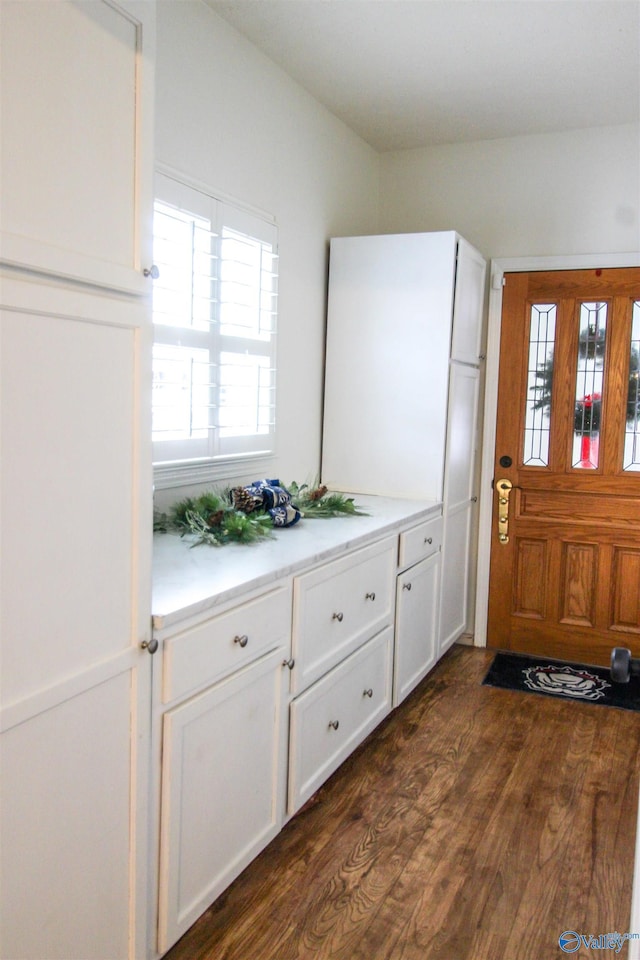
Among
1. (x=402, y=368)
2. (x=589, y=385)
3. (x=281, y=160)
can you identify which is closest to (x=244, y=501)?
(x=402, y=368)

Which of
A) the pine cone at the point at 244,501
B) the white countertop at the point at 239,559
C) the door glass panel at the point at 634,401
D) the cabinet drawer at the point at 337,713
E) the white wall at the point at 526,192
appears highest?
the white wall at the point at 526,192

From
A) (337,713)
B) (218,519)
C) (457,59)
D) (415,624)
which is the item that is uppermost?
(457,59)

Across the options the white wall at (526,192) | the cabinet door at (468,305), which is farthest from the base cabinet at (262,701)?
the white wall at (526,192)

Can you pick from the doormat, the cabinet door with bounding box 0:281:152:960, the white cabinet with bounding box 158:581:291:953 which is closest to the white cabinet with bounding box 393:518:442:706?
the doormat

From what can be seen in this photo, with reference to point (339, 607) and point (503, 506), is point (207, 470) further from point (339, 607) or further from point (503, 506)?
point (503, 506)

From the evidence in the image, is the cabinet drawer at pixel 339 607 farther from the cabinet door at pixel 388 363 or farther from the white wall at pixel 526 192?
the white wall at pixel 526 192

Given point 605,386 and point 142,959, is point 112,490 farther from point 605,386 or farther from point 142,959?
point 605,386

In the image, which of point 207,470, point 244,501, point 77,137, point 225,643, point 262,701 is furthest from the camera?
point 207,470

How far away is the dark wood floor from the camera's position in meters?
1.93

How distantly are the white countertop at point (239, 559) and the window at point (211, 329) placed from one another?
1.39 feet

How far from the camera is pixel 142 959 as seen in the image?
5.44 feet

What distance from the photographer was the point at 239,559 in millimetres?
2188

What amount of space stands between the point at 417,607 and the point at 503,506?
38.8 inches

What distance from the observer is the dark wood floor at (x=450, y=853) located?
6.32 feet
